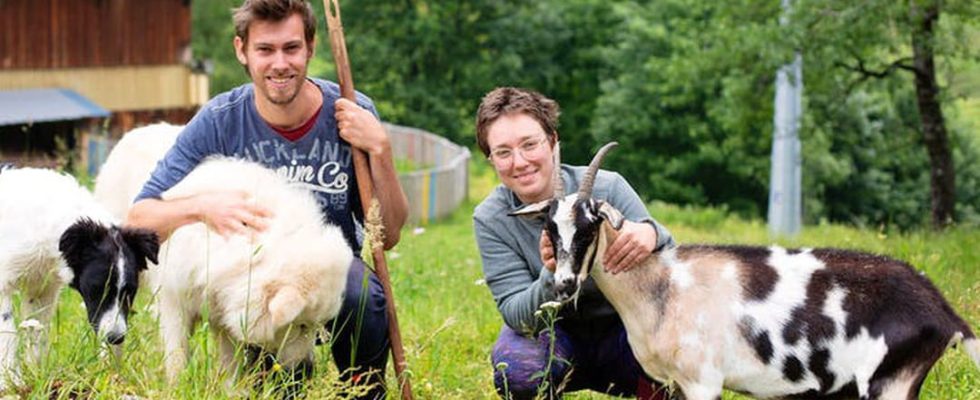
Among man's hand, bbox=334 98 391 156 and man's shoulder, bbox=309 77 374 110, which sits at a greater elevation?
man's shoulder, bbox=309 77 374 110

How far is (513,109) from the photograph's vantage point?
522cm

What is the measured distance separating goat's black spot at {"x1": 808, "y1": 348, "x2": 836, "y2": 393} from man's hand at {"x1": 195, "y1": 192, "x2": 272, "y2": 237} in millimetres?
2152

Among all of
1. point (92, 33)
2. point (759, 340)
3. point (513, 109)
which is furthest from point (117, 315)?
point (92, 33)

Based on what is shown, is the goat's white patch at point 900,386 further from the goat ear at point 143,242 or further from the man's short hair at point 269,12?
the goat ear at point 143,242

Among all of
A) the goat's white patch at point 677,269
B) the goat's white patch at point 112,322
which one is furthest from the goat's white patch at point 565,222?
the goat's white patch at point 112,322

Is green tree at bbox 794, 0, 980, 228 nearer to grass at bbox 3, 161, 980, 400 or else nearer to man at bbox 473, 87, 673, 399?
grass at bbox 3, 161, 980, 400

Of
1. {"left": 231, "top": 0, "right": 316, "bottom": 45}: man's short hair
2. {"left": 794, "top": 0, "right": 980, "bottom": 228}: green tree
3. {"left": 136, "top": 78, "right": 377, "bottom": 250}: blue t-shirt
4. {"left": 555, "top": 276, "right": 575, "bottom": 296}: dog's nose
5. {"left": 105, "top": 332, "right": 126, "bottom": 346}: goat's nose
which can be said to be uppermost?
{"left": 794, "top": 0, "right": 980, "bottom": 228}: green tree

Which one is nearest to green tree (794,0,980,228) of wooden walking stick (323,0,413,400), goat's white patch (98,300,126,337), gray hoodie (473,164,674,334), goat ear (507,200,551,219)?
gray hoodie (473,164,674,334)

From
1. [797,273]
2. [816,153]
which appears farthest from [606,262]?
[816,153]

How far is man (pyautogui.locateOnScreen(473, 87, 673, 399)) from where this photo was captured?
16.9 ft

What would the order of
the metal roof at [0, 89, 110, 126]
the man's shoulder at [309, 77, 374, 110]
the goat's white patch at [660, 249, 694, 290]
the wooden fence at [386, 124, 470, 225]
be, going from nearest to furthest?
the goat's white patch at [660, 249, 694, 290] < the man's shoulder at [309, 77, 374, 110] < the wooden fence at [386, 124, 470, 225] < the metal roof at [0, 89, 110, 126]

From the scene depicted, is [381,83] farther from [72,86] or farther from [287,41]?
[287,41]

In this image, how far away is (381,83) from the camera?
155ft

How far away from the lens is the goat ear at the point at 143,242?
5.06m
